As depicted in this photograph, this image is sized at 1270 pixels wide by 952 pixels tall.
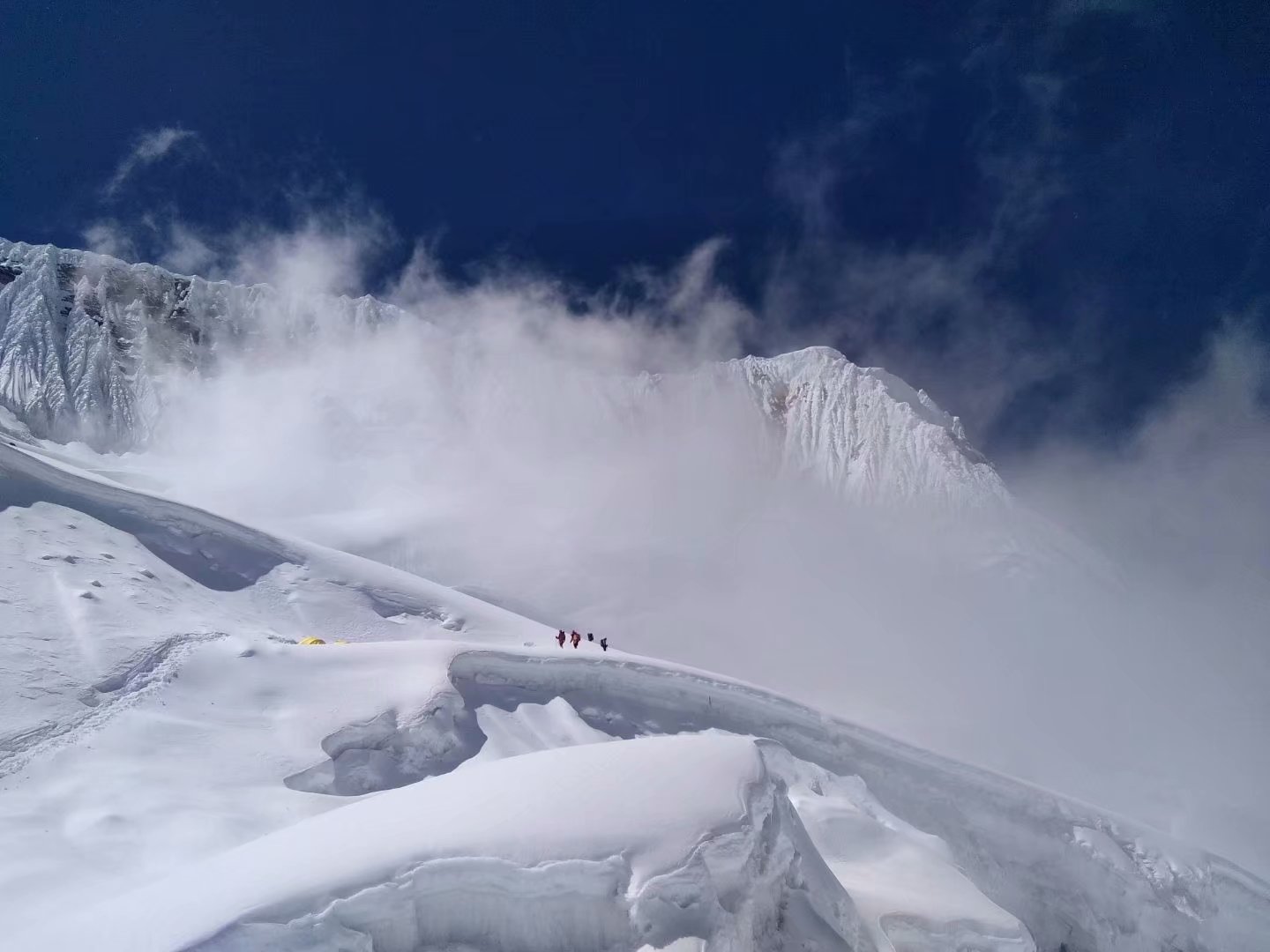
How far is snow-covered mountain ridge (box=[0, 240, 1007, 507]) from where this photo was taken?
7369 centimetres

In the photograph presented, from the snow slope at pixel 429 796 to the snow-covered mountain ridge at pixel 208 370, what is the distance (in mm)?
52874

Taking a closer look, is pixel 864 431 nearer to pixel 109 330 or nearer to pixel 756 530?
pixel 756 530

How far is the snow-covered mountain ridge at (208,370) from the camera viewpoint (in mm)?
73688

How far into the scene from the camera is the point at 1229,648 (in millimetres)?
78125

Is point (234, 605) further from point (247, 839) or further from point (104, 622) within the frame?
point (247, 839)

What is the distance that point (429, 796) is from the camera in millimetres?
12234

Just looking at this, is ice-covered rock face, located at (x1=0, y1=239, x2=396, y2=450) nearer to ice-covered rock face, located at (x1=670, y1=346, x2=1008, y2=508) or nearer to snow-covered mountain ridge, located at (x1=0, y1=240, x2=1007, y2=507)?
snow-covered mountain ridge, located at (x1=0, y1=240, x2=1007, y2=507)

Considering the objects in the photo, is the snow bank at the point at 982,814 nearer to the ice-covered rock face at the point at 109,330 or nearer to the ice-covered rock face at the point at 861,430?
the ice-covered rock face at the point at 109,330

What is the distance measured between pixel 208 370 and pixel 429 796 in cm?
8276

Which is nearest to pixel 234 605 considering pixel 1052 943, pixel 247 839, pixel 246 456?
pixel 247 839

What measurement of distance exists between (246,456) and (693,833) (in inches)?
2722

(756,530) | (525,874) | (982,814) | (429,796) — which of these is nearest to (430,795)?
(429,796)

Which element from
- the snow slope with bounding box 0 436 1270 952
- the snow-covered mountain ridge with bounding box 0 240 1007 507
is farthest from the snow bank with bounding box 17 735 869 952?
the snow-covered mountain ridge with bounding box 0 240 1007 507

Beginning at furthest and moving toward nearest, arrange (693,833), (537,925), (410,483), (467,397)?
(467,397) < (410,483) < (693,833) < (537,925)
